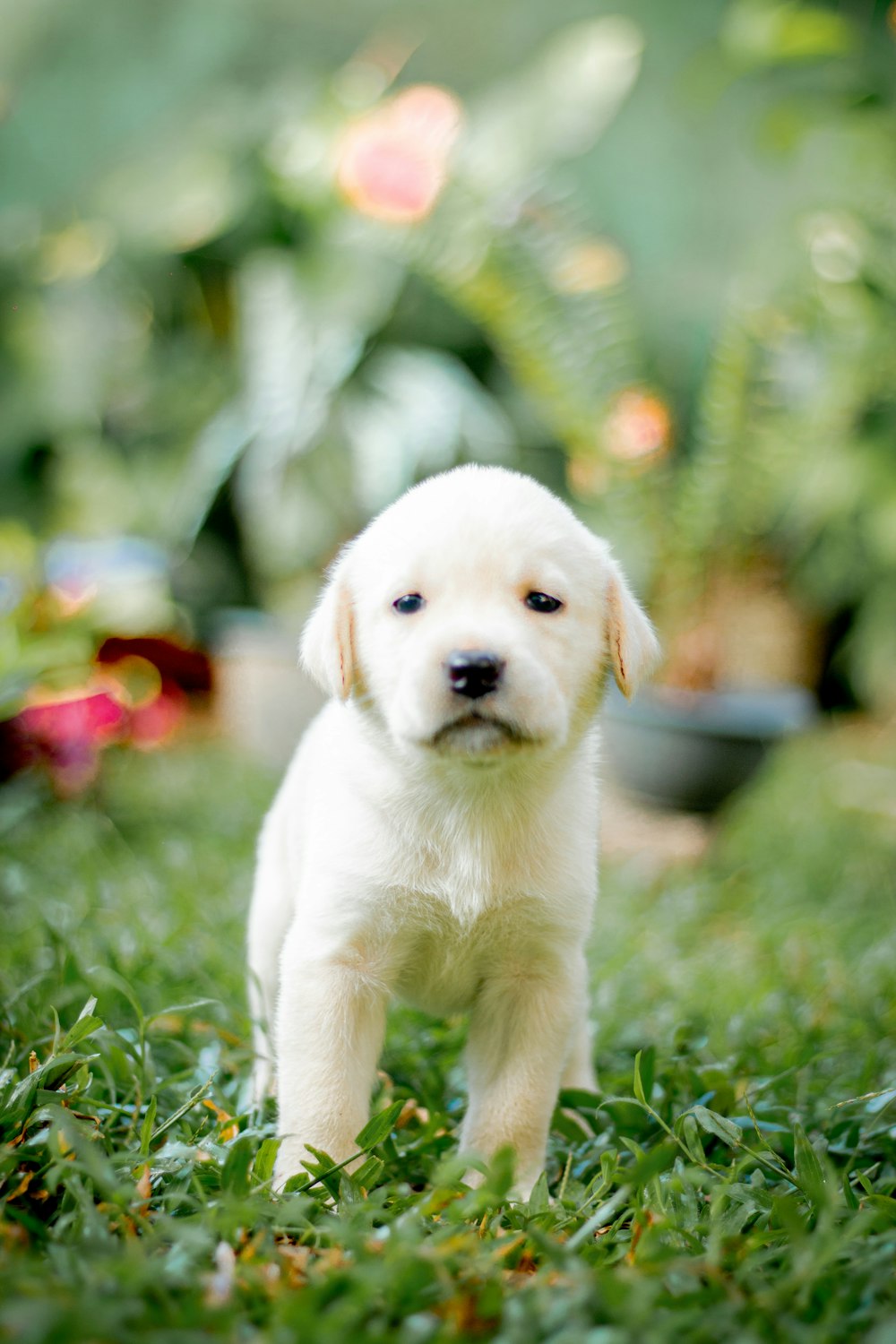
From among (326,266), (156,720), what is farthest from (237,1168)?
(326,266)

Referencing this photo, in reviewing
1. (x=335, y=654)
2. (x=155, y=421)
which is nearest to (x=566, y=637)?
(x=335, y=654)

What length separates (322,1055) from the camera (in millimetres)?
1607

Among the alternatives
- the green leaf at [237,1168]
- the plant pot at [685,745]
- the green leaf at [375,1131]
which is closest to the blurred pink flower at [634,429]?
the plant pot at [685,745]

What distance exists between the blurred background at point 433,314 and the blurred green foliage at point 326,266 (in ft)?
0.06

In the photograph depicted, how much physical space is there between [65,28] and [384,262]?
217cm

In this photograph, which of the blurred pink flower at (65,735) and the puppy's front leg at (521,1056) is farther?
the blurred pink flower at (65,735)

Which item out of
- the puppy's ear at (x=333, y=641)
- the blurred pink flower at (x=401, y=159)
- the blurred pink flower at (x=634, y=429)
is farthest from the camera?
the blurred pink flower at (x=401, y=159)

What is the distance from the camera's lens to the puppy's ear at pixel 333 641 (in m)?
1.68

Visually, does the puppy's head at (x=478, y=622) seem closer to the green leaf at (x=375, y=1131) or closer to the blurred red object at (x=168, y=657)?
the green leaf at (x=375, y=1131)

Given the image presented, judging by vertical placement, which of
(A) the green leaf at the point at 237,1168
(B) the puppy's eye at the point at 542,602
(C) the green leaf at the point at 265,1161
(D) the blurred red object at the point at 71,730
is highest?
(B) the puppy's eye at the point at 542,602

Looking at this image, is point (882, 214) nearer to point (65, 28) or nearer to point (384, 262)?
point (384, 262)

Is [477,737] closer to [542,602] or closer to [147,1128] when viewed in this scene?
[542,602]

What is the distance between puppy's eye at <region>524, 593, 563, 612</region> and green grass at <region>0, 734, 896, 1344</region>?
0.73 meters

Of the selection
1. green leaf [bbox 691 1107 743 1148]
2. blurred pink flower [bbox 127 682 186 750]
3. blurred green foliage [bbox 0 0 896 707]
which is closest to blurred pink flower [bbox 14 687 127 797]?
blurred pink flower [bbox 127 682 186 750]
